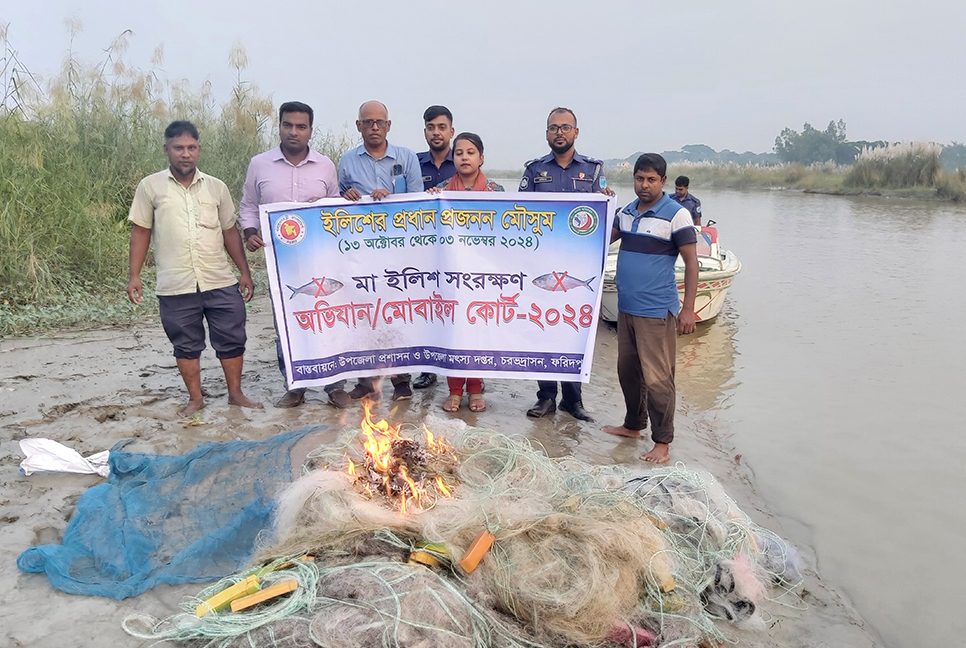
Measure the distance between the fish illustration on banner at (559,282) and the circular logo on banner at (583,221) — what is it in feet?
1.08

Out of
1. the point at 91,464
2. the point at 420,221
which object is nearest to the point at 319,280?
the point at 420,221

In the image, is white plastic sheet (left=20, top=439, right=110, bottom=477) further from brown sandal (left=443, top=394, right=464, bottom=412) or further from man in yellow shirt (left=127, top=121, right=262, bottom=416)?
brown sandal (left=443, top=394, right=464, bottom=412)

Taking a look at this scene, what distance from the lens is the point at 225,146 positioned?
36.7ft

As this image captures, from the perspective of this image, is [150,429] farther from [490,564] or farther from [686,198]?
[686,198]

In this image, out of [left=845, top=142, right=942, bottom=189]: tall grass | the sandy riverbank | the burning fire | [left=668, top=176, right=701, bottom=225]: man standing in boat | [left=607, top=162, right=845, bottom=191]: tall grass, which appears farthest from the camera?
[left=607, top=162, right=845, bottom=191]: tall grass

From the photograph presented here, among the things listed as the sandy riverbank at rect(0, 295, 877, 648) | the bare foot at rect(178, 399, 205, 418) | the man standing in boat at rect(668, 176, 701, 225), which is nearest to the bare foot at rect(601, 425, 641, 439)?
the sandy riverbank at rect(0, 295, 877, 648)

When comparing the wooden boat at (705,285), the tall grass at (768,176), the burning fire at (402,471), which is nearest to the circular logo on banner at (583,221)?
the burning fire at (402,471)

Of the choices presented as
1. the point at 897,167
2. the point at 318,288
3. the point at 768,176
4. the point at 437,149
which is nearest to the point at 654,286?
the point at 437,149

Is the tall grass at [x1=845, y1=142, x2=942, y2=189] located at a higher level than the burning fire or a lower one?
higher

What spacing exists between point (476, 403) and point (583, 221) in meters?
1.74

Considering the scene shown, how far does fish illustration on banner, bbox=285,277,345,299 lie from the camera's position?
4.80 metres

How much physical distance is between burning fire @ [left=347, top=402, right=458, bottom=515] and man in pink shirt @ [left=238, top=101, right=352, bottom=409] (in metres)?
2.15

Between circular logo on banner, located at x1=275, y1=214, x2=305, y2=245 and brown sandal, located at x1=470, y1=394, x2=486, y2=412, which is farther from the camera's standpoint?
brown sandal, located at x1=470, y1=394, x2=486, y2=412

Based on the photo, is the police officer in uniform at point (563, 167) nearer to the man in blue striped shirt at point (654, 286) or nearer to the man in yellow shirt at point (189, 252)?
the man in blue striped shirt at point (654, 286)
